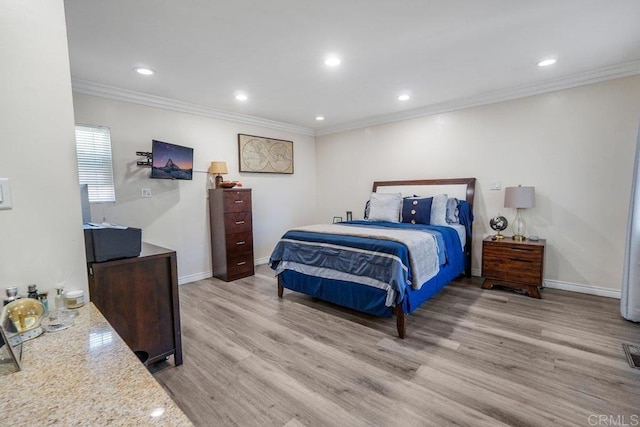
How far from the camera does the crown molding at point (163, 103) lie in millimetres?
3150

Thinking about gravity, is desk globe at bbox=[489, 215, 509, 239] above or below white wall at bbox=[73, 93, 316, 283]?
Answer: below

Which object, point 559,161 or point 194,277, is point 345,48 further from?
point 194,277

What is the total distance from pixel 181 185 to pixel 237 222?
88 centimetres

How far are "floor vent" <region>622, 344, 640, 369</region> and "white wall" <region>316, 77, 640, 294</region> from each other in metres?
1.29

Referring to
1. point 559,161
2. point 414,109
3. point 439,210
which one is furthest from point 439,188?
point 559,161

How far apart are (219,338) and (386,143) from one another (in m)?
Answer: 3.75

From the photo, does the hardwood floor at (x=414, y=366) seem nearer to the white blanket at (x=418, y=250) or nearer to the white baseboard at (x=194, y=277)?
the white blanket at (x=418, y=250)

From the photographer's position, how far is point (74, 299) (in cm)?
111

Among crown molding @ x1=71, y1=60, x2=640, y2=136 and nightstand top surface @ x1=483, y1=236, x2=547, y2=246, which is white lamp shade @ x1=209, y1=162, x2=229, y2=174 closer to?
crown molding @ x1=71, y1=60, x2=640, y2=136

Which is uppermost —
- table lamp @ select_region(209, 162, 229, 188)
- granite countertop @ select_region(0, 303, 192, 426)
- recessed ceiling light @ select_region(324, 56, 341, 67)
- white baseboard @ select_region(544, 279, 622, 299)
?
recessed ceiling light @ select_region(324, 56, 341, 67)

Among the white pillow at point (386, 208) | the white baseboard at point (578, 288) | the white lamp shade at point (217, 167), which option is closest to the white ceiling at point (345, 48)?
the white lamp shade at point (217, 167)

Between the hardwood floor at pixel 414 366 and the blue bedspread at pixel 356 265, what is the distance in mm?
243

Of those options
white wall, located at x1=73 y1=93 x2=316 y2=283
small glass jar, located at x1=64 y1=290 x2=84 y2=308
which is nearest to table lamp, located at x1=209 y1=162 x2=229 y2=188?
white wall, located at x1=73 y1=93 x2=316 y2=283

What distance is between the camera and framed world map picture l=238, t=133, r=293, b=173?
4621mm
